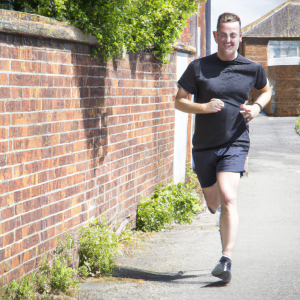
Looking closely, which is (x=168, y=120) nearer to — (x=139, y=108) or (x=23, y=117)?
(x=139, y=108)

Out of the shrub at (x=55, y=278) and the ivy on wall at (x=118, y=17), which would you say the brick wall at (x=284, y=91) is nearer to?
the ivy on wall at (x=118, y=17)

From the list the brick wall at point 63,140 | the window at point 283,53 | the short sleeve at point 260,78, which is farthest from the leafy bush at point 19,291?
the window at point 283,53

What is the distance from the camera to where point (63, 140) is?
3.72 meters

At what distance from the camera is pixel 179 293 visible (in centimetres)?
349

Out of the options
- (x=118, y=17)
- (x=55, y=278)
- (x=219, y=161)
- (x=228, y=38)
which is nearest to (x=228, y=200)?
(x=219, y=161)

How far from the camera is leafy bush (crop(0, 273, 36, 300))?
294 centimetres

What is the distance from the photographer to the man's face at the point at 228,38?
3867 millimetres

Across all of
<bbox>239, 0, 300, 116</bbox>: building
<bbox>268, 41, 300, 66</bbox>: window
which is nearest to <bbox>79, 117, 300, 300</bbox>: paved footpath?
<bbox>239, 0, 300, 116</bbox>: building

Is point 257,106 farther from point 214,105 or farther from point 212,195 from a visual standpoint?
point 212,195

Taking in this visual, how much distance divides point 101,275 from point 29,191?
3.33ft

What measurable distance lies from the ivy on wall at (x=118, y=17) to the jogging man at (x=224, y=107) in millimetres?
772

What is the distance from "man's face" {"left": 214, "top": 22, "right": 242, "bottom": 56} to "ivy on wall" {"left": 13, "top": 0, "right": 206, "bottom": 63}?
88 centimetres

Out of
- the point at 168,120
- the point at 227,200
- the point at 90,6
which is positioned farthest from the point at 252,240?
the point at 90,6

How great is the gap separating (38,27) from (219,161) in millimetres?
1770
